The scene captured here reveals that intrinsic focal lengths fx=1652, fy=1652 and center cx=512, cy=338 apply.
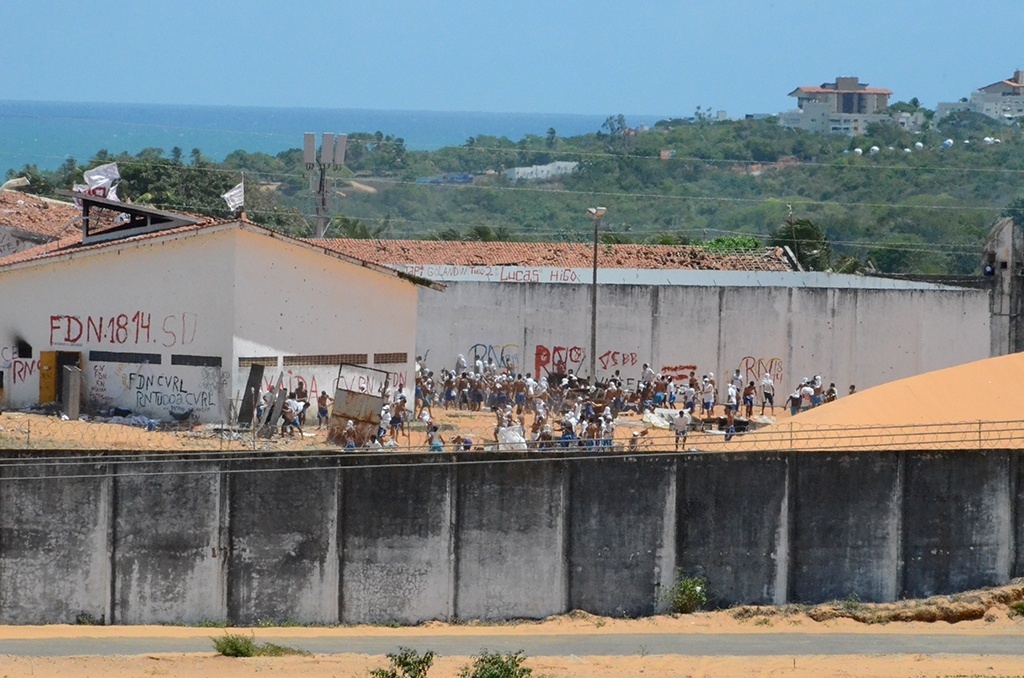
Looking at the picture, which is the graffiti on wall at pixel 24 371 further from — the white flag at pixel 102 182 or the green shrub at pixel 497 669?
the green shrub at pixel 497 669

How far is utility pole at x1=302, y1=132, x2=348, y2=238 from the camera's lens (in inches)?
2235

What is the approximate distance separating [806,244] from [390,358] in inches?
1199

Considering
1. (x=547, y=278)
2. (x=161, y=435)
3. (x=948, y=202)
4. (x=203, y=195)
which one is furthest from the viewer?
(x=948, y=202)

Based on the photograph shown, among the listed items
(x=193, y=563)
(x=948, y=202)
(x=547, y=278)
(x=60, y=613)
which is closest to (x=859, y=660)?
(x=193, y=563)

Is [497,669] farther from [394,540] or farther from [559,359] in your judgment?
[559,359]

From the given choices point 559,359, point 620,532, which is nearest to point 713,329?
point 559,359

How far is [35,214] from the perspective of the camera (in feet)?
153

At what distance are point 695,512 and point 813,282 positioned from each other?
21.2 meters

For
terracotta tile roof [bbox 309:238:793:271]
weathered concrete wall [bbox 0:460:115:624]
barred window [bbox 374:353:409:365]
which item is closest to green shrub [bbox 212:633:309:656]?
weathered concrete wall [bbox 0:460:115:624]

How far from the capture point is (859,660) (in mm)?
27844

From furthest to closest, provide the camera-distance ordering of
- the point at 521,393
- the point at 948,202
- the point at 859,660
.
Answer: the point at 948,202
the point at 521,393
the point at 859,660

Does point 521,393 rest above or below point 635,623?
above

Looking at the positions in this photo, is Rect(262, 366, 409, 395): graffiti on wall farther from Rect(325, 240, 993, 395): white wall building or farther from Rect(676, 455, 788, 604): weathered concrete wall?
Rect(325, 240, 993, 395): white wall building

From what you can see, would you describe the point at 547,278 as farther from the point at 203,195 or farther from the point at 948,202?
the point at 948,202
